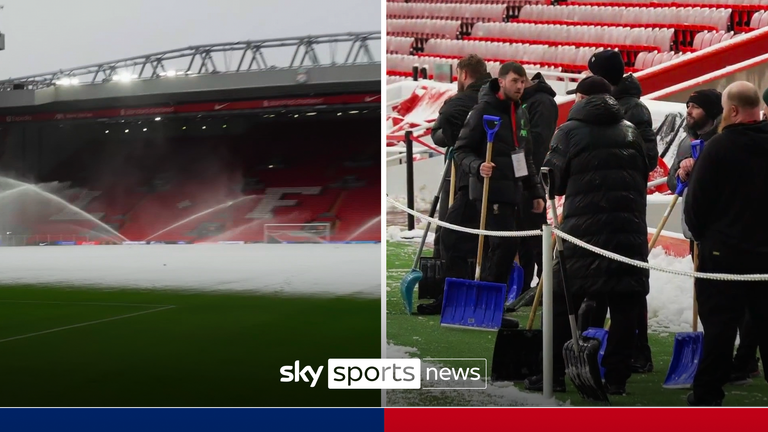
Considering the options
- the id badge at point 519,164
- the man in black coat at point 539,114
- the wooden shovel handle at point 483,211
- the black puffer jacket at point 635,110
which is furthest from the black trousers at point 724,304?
the man in black coat at point 539,114

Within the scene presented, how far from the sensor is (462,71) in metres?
4.15

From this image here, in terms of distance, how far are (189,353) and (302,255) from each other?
8.28ft

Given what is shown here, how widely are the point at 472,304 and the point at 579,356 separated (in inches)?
36.1

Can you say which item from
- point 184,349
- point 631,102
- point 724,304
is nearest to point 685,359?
point 724,304

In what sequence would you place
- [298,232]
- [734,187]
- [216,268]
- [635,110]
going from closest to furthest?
1. [734,187]
2. [635,110]
3. [298,232]
4. [216,268]

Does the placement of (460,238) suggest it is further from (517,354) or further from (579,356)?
(579,356)

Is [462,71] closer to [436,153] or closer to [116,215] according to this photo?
[436,153]

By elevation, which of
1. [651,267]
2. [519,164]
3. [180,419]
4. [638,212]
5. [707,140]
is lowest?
[180,419]

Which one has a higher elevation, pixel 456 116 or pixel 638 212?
pixel 456 116

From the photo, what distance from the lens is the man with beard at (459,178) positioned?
415 centimetres

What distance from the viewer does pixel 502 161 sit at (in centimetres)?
397

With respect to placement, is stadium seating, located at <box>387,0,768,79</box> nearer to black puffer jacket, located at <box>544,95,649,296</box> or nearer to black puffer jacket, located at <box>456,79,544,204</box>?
black puffer jacket, located at <box>456,79,544,204</box>

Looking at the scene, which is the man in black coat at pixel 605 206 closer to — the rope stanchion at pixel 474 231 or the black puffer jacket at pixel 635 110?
the rope stanchion at pixel 474 231

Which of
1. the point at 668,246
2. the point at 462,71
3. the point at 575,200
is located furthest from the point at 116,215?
the point at 575,200
